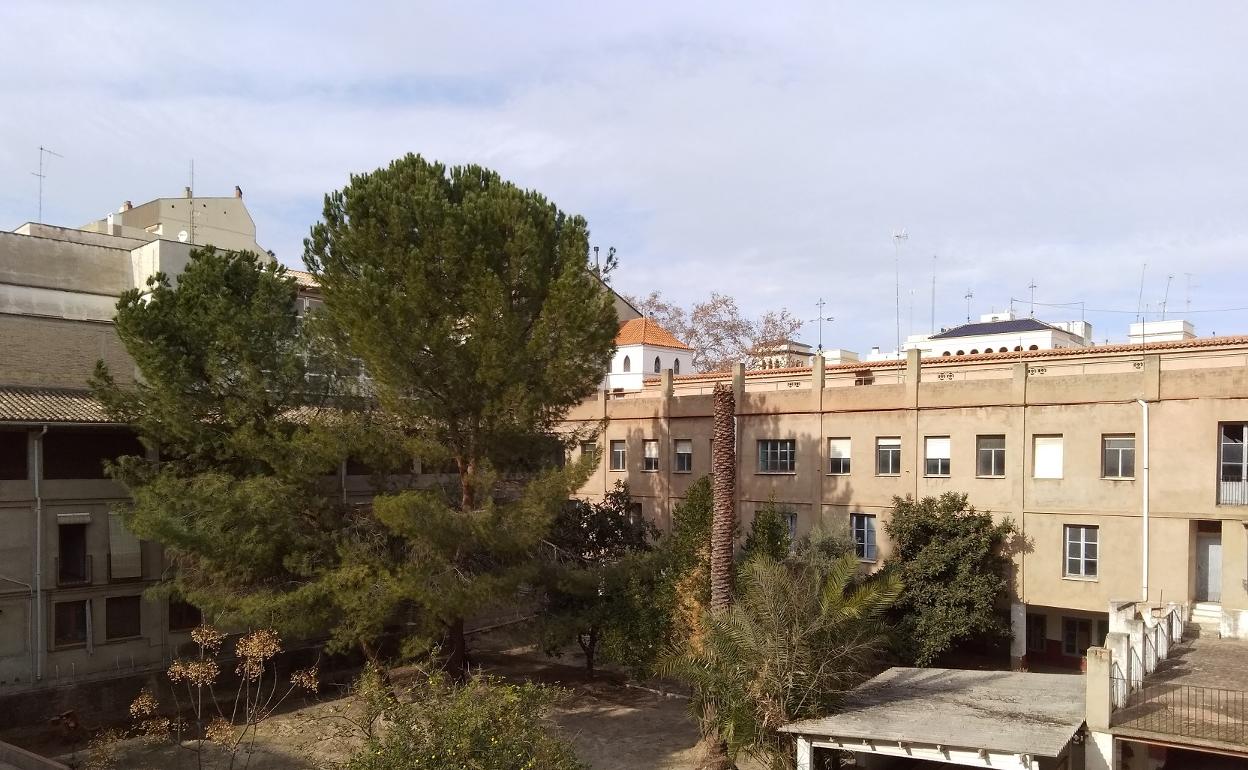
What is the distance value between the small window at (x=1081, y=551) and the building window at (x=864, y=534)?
230 inches

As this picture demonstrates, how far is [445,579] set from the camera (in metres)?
22.3

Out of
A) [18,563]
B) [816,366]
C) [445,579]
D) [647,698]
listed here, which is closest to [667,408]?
[816,366]

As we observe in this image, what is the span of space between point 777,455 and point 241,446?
1771 centimetres

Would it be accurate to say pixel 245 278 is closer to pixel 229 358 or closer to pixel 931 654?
pixel 229 358

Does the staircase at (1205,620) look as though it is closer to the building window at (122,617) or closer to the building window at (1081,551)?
the building window at (1081,551)

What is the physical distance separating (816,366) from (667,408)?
669 cm

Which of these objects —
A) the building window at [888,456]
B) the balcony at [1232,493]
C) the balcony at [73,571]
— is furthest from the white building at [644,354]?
the balcony at [1232,493]

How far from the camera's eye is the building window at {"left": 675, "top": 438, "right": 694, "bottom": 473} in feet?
118

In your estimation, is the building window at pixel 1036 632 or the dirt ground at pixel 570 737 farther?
the building window at pixel 1036 632

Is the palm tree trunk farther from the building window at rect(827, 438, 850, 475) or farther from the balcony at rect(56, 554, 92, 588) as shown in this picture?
the balcony at rect(56, 554, 92, 588)

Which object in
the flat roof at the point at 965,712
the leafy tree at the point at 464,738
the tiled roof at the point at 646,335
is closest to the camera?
the leafy tree at the point at 464,738

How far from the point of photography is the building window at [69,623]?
24328 millimetres

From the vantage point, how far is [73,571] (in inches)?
997

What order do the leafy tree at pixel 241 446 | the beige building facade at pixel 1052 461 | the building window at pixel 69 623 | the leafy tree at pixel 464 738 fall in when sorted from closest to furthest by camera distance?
the leafy tree at pixel 464 738 < the leafy tree at pixel 241 446 < the building window at pixel 69 623 < the beige building facade at pixel 1052 461
